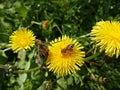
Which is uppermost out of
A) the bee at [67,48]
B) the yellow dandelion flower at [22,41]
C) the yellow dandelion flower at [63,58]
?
the yellow dandelion flower at [22,41]

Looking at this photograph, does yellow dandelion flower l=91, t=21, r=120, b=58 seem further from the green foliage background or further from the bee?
the green foliage background

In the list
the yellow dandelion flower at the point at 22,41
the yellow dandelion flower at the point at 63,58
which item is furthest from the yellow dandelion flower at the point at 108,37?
the yellow dandelion flower at the point at 22,41

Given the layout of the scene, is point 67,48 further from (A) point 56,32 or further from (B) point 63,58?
(A) point 56,32

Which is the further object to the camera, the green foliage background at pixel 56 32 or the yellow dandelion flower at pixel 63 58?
the green foliage background at pixel 56 32

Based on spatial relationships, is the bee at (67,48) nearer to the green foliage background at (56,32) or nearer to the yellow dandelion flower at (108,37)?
the yellow dandelion flower at (108,37)

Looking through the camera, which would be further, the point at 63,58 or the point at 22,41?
the point at 22,41

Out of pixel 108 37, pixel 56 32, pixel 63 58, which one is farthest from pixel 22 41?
pixel 56 32

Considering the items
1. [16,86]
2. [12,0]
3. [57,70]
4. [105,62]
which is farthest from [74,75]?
[12,0]
